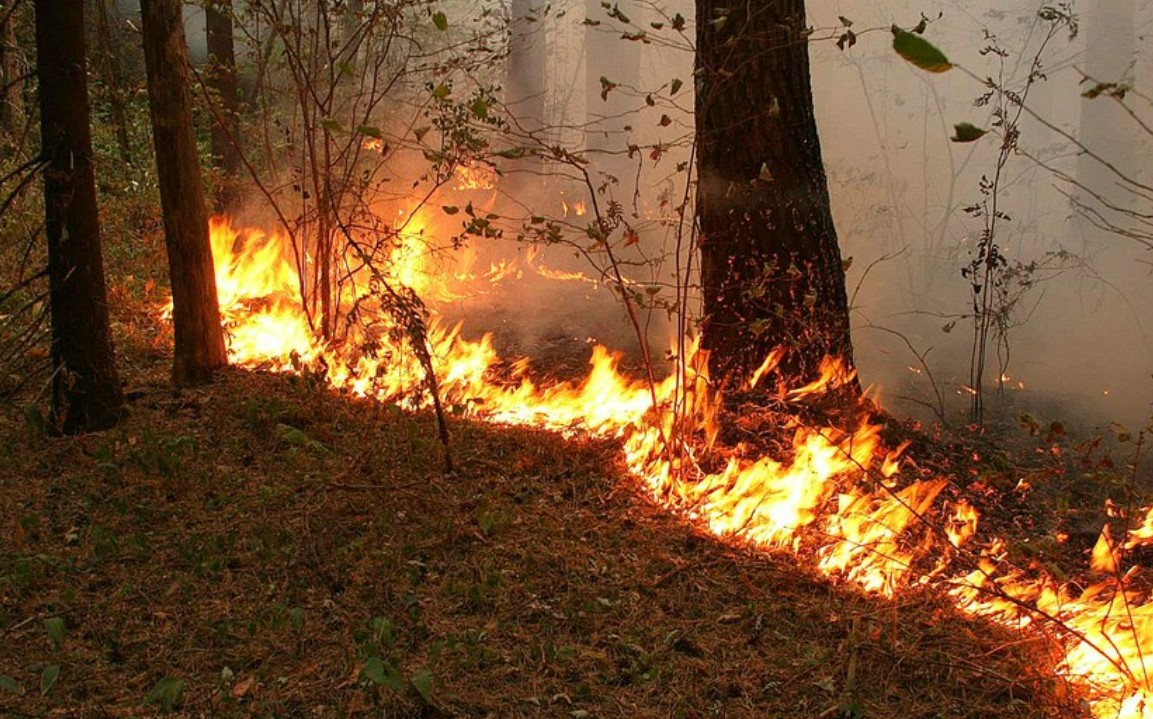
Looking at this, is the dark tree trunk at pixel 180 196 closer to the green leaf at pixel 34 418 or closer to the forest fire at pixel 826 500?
the forest fire at pixel 826 500

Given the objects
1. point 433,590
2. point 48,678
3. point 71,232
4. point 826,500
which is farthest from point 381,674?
point 71,232

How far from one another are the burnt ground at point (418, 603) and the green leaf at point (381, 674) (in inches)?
0.4

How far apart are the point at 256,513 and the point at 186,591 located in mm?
635

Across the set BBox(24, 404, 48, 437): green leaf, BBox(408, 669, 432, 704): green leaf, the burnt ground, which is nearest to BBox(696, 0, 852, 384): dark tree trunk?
the burnt ground

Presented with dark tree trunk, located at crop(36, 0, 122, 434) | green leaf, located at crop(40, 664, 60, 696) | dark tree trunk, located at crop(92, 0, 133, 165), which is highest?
dark tree trunk, located at crop(92, 0, 133, 165)

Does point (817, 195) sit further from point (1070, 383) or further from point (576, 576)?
point (1070, 383)

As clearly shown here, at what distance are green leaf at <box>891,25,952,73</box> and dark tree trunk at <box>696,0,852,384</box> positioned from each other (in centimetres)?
304

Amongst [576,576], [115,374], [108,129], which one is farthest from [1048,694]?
[108,129]

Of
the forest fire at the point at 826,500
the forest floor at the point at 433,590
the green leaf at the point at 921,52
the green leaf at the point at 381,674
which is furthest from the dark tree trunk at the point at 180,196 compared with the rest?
the green leaf at the point at 921,52

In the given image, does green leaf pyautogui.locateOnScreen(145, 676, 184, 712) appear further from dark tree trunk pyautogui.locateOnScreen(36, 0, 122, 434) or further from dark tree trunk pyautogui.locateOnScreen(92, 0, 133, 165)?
dark tree trunk pyautogui.locateOnScreen(92, 0, 133, 165)

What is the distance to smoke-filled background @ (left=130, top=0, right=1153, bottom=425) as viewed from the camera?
8094mm

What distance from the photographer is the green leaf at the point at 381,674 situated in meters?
2.69

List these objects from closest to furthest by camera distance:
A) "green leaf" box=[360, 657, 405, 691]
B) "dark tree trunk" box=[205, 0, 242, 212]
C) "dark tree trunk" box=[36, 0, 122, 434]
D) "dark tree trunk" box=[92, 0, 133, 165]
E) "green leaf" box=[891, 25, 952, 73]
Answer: "green leaf" box=[891, 25, 952, 73] → "green leaf" box=[360, 657, 405, 691] → "dark tree trunk" box=[36, 0, 122, 434] → "dark tree trunk" box=[92, 0, 133, 165] → "dark tree trunk" box=[205, 0, 242, 212]

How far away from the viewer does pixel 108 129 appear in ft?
32.0
